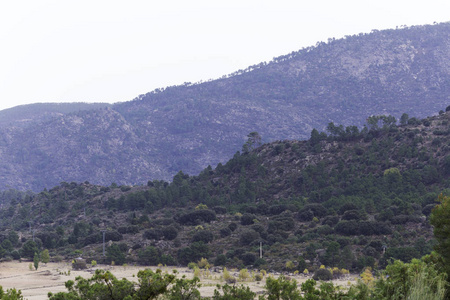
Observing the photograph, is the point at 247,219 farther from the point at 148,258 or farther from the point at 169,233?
the point at 148,258

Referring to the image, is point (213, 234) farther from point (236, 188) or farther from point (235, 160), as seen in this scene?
point (235, 160)

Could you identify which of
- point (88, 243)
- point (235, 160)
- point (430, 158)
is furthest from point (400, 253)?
point (235, 160)

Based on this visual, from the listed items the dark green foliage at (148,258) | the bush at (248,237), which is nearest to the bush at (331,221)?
the bush at (248,237)

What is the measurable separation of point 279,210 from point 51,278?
33974 mm

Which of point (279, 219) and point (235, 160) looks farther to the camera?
point (235, 160)

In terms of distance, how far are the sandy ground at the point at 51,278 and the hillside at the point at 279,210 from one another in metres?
4.59

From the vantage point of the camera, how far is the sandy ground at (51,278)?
132 ft

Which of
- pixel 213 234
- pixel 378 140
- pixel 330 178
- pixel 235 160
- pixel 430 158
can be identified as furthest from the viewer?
pixel 235 160

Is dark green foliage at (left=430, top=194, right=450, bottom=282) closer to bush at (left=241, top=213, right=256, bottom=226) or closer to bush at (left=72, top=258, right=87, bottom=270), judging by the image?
bush at (left=72, top=258, right=87, bottom=270)

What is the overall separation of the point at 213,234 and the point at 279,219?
8327mm

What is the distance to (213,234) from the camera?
65.1m

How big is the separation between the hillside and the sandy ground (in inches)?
181

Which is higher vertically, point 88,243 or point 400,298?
point 400,298

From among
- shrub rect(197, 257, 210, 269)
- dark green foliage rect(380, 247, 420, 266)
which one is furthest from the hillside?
shrub rect(197, 257, 210, 269)
